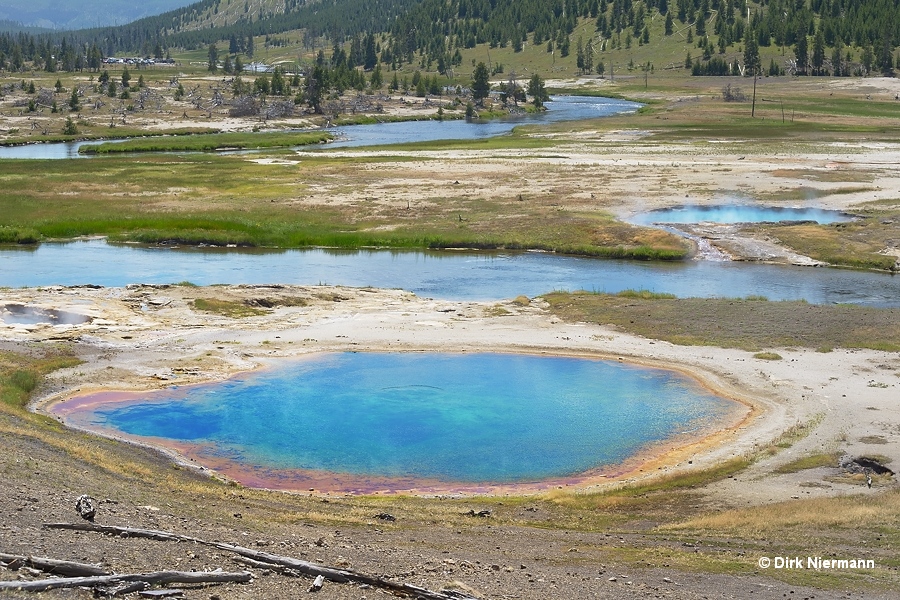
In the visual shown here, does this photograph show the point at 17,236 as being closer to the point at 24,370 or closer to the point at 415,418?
the point at 24,370

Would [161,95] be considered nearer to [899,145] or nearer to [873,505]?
[899,145]

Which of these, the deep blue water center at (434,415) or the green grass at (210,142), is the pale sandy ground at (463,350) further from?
the green grass at (210,142)

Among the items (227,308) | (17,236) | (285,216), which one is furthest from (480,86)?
(227,308)

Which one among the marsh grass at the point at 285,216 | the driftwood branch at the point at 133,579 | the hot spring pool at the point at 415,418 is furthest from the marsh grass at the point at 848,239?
the driftwood branch at the point at 133,579

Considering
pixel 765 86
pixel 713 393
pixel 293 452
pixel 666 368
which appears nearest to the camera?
pixel 293 452

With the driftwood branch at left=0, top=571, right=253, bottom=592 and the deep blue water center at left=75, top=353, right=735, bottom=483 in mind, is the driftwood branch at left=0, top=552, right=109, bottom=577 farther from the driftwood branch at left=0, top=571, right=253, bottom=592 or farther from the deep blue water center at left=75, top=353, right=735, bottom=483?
the deep blue water center at left=75, top=353, right=735, bottom=483

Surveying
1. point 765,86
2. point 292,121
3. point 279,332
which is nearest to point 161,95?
point 292,121

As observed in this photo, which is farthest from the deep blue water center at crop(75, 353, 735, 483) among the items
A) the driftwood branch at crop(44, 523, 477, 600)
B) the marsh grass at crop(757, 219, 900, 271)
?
the marsh grass at crop(757, 219, 900, 271)

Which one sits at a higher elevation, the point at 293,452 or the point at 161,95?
the point at 161,95
